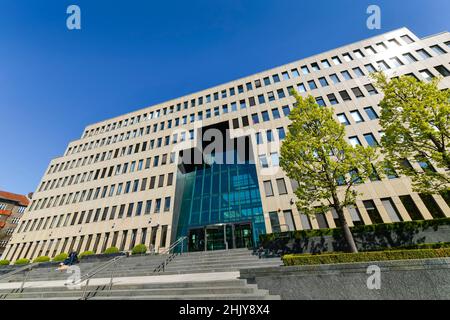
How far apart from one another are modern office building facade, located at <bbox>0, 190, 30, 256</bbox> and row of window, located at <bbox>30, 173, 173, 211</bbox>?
149 ft

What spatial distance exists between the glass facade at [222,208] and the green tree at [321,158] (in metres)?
8.62

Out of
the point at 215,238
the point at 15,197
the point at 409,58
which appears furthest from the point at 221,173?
the point at 15,197

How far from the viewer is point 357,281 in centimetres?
724

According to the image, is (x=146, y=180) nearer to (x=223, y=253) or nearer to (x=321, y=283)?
(x=223, y=253)

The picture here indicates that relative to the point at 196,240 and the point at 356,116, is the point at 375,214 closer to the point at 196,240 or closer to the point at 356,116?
the point at 356,116

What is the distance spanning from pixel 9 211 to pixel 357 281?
9294 centimetres

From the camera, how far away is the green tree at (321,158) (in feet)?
40.2

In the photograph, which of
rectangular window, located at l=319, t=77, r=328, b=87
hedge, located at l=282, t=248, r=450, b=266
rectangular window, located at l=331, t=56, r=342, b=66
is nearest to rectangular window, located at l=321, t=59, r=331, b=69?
rectangular window, located at l=331, t=56, r=342, b=66

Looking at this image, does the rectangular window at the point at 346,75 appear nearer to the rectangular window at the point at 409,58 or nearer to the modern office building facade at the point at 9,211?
the rectangular window at the point at 409,58

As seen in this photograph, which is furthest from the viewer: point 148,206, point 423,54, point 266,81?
point 266,81

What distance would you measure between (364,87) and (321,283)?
25.4 m

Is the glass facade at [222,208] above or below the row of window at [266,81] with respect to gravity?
below

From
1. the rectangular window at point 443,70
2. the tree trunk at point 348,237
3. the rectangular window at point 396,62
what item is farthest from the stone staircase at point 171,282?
the rectangular window at point 396,62
